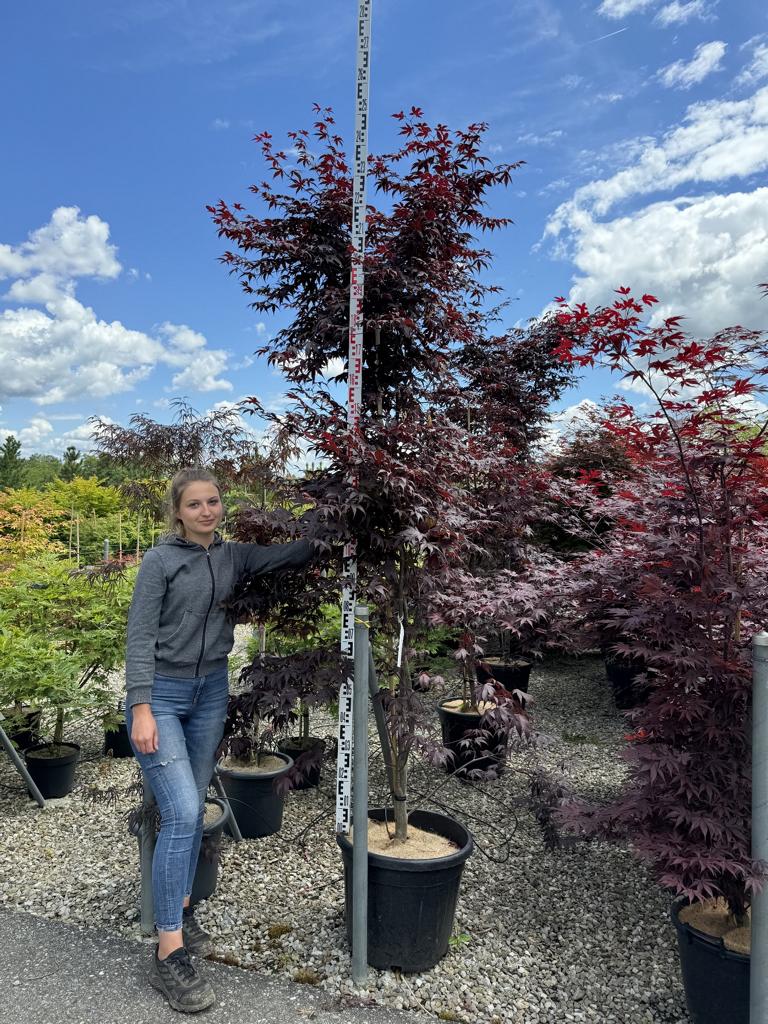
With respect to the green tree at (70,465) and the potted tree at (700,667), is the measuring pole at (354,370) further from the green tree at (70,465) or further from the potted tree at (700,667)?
the green tree at (70,465)

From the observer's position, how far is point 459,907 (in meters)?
2.97

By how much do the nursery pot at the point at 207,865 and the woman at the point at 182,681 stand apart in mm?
148

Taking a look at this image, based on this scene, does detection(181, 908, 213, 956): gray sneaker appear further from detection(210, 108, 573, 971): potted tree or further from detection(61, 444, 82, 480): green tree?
detection(61, 444, 82, 480): green tree

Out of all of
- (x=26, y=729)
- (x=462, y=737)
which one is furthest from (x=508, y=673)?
(x=26, y=729)

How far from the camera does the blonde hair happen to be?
8.45ft

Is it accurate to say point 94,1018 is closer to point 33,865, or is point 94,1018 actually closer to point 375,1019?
point 375,1019

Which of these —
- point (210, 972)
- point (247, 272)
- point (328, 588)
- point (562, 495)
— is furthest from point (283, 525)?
point (562, 495)

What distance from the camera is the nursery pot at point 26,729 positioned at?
14.8ft


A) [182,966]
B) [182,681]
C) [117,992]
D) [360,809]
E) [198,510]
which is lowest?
[117,992]

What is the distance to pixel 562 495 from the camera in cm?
509

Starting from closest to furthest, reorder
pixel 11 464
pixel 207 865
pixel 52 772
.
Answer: pixel 207 865
pixel 52 772
pixel 11 464

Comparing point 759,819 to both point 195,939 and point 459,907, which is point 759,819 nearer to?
point 459,907

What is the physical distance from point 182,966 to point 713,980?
5.75 ft

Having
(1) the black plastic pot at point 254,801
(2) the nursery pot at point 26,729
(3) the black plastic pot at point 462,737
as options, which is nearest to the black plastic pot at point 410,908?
(1) the black plastic pot at point 254,801
